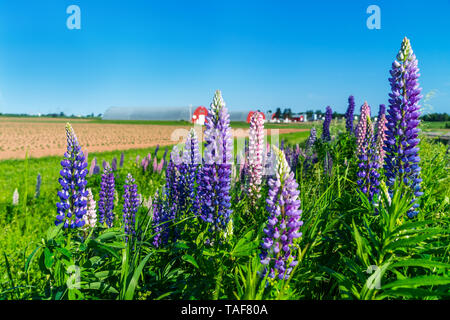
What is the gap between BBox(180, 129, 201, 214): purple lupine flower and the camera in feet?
10.9

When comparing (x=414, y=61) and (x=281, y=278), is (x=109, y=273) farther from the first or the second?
(x=414, y=61)

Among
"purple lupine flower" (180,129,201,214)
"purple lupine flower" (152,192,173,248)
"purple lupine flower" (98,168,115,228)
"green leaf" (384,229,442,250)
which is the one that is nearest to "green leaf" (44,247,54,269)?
"purple lupine flower" (152,192,173,248)

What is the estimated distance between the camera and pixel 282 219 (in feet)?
6.23

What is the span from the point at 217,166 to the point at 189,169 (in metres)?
0.88

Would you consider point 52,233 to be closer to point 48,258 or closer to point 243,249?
point 48,258

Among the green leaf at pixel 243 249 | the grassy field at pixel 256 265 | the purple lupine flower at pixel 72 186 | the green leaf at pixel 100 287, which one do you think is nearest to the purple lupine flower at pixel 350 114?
the grassy field at pixel 256 265

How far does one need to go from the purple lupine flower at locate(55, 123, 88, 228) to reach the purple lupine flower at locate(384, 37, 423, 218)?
2.93 metres

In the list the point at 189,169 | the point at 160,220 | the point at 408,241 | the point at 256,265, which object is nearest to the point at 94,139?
the point at 160,220

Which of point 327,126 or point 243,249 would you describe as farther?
point 327,126

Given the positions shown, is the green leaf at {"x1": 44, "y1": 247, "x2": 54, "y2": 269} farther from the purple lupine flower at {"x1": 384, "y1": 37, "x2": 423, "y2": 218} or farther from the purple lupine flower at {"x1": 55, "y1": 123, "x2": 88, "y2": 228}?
the purple lupine flower at {"x1": 384, "y1": 37, "x2": 423, "y2": 218}

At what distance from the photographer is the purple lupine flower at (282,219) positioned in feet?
6.10
